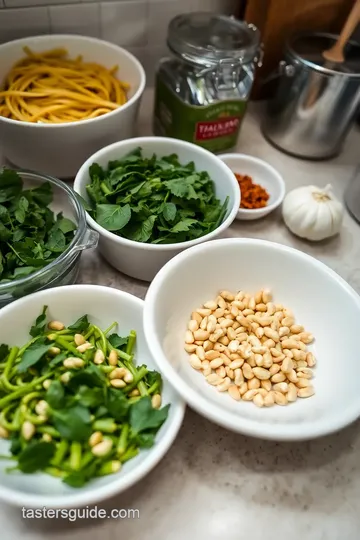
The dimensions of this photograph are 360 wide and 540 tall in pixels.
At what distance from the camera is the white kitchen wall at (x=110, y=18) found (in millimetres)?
957

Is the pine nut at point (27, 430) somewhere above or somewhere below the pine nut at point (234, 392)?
above

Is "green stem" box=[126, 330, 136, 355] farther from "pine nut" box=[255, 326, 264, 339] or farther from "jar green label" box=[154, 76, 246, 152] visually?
"jar green label" box=[154, 76, 246, 152]

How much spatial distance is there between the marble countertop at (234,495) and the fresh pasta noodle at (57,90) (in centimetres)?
59

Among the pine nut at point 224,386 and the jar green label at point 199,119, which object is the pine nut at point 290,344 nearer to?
the pine nut at point 224,386

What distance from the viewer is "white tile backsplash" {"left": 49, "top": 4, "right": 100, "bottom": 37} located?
97 cm

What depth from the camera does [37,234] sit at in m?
0.75

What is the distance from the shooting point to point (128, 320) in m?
0.70

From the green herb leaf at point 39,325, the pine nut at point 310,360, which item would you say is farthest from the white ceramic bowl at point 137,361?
the pine nut at point 310,360

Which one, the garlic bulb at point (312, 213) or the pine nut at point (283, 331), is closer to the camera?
the pine nut at point (283, 331)

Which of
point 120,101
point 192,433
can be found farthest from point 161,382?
point 120,101

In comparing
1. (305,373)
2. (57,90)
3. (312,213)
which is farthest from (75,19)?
(305,373)

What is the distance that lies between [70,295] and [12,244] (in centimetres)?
13

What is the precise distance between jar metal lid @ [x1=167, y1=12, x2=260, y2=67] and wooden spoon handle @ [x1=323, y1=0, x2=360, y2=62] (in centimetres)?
15

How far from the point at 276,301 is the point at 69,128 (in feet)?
1.50
